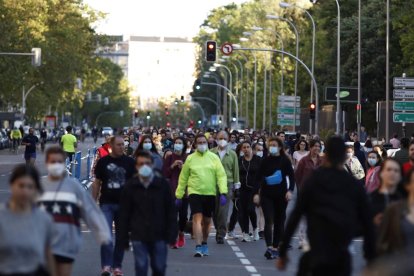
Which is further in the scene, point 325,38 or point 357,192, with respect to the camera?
point 325,38

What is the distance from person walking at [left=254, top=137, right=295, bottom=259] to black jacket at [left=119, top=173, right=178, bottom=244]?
6.40 metres

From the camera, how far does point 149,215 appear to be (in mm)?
13195

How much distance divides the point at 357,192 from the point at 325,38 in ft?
266

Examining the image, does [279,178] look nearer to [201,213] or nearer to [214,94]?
[201,213]

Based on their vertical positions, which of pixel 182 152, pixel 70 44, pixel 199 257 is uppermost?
pixel 70 44

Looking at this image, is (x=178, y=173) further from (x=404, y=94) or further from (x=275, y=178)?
(x=404, y=94)

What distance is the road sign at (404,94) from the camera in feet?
130

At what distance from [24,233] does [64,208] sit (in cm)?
231

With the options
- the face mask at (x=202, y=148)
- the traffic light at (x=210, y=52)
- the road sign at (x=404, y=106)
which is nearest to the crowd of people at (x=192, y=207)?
the face mask at (x=202, y=148)

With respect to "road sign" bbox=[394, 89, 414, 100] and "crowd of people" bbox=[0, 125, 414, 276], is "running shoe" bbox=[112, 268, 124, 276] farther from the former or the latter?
"road sign" bbox=[394, 89, 414, 100]

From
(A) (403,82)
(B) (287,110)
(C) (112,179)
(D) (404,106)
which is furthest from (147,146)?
(B) (287,110)

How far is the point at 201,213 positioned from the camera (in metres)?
19.8

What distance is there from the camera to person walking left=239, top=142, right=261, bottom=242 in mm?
22969

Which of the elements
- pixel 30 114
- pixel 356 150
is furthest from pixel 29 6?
pixel 356 150
